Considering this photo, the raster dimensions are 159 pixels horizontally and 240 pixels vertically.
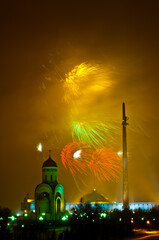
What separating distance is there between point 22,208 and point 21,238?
5983 centimetres

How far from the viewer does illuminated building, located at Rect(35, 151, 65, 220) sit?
62.0 metres

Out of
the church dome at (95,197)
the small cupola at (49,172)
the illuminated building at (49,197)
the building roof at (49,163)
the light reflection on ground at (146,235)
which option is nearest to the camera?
the light reflection on ground at (146,235)

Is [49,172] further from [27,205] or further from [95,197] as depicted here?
[95,197]

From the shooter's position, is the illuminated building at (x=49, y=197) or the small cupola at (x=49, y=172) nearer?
the illuminated building at (x=49, y=197)

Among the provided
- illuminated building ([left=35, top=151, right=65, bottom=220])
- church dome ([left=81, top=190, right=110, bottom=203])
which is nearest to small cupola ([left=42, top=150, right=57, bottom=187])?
illuminated building ([left=35, top=151, right=65, bottom=220])

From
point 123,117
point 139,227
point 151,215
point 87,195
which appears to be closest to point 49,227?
point 139,227

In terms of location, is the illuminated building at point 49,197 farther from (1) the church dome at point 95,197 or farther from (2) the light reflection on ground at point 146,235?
(1) the church dome at point 95,197

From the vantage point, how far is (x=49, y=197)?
62.7 m

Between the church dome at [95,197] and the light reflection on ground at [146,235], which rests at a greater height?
the church dome at [95,197]

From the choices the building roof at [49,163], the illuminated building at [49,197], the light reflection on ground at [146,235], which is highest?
the building roof at [49,163]

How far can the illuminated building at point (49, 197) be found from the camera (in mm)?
62031

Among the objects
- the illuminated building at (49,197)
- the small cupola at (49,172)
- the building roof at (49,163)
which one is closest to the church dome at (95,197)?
the illuminated building at (49,197)

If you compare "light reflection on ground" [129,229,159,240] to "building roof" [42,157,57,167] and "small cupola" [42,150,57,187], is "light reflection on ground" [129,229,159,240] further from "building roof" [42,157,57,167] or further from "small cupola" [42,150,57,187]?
"building roof" [42,157,57,167]

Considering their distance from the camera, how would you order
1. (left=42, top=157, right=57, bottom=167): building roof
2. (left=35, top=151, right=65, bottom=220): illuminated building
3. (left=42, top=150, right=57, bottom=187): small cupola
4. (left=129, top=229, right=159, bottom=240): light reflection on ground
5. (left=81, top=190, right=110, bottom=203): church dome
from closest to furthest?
(left=129, top=229, right=159, bottom=240): light reflection on ground < (left=35, top=151, right=65, bottom=220): illuminated building < (left=42, top=150, right=57, bottom=187): small cupola < (left=42, top=157, right=57, bottom=167): building roof < (left=81, top=190, right=110, bottom=203): church dome
